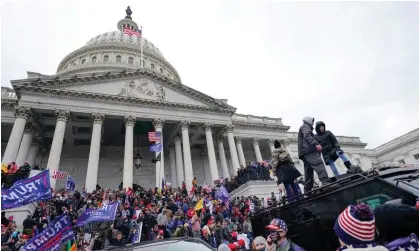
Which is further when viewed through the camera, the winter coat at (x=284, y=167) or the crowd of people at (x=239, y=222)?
the winter coat at (x=284, y=167)

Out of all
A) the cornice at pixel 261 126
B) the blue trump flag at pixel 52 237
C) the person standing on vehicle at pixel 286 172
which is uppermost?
the cornice at pixel 261 126

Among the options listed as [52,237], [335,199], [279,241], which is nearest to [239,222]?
[52,237]

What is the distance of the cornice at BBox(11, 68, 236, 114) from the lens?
2105 centimetres

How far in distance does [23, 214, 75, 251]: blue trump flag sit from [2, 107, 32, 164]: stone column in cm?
1492

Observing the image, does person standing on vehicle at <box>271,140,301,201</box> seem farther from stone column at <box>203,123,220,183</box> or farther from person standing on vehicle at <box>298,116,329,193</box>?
stone column at <box>203,123,220,183</box>

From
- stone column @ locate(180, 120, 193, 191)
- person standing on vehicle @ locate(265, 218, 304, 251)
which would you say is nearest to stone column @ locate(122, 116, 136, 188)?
stone column @ locate(180, 120, 193, 191)

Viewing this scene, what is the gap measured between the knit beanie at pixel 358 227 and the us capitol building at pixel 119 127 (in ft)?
65.9

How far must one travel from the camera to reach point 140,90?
25875mm

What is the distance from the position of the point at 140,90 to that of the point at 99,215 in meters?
16.9

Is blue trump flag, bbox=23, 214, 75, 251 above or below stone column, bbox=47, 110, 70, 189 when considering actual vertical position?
below

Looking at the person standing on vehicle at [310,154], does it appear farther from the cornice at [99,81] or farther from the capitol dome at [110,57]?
the capitol dome at [110,57]

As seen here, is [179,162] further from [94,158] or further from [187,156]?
[94,158]

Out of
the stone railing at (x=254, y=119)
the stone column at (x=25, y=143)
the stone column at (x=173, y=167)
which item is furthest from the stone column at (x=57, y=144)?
the stone railing at (x=254, y=119)

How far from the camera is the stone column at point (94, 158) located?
19500 millimetres
